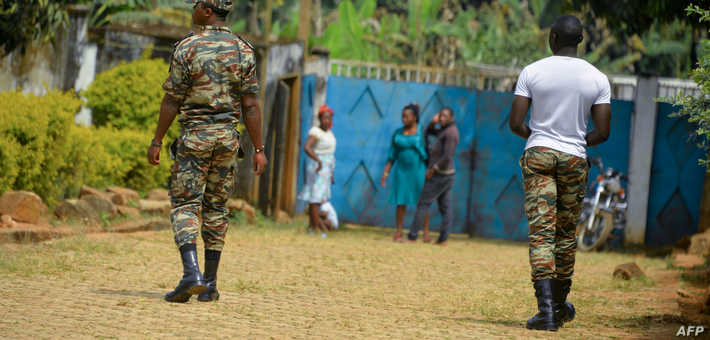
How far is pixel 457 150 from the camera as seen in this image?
45.0ft

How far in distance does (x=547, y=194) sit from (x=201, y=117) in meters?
2.22

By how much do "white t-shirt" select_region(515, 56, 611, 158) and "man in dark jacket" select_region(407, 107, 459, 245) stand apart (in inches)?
249

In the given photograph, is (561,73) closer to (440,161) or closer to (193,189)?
(193,189)

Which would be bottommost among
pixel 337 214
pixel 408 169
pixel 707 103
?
pixel 337 214

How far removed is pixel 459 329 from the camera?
18.7ft

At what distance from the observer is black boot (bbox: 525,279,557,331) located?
18.8 feet

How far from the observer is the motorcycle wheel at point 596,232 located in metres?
12.6

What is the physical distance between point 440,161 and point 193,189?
657 centimetres

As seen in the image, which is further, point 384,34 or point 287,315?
point 384,34

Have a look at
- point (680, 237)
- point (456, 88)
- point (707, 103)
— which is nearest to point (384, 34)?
point (456, 88)

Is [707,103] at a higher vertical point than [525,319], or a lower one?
higher

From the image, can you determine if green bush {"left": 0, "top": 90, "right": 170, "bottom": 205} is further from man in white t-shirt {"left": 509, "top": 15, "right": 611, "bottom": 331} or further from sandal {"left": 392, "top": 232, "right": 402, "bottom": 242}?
man in white t-shirt {"left": 509, "top": 15, "right": 611, "bottom": 331}

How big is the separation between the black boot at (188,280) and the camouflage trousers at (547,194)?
2.06 m

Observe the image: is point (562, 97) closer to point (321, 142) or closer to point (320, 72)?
point (321, 142)
